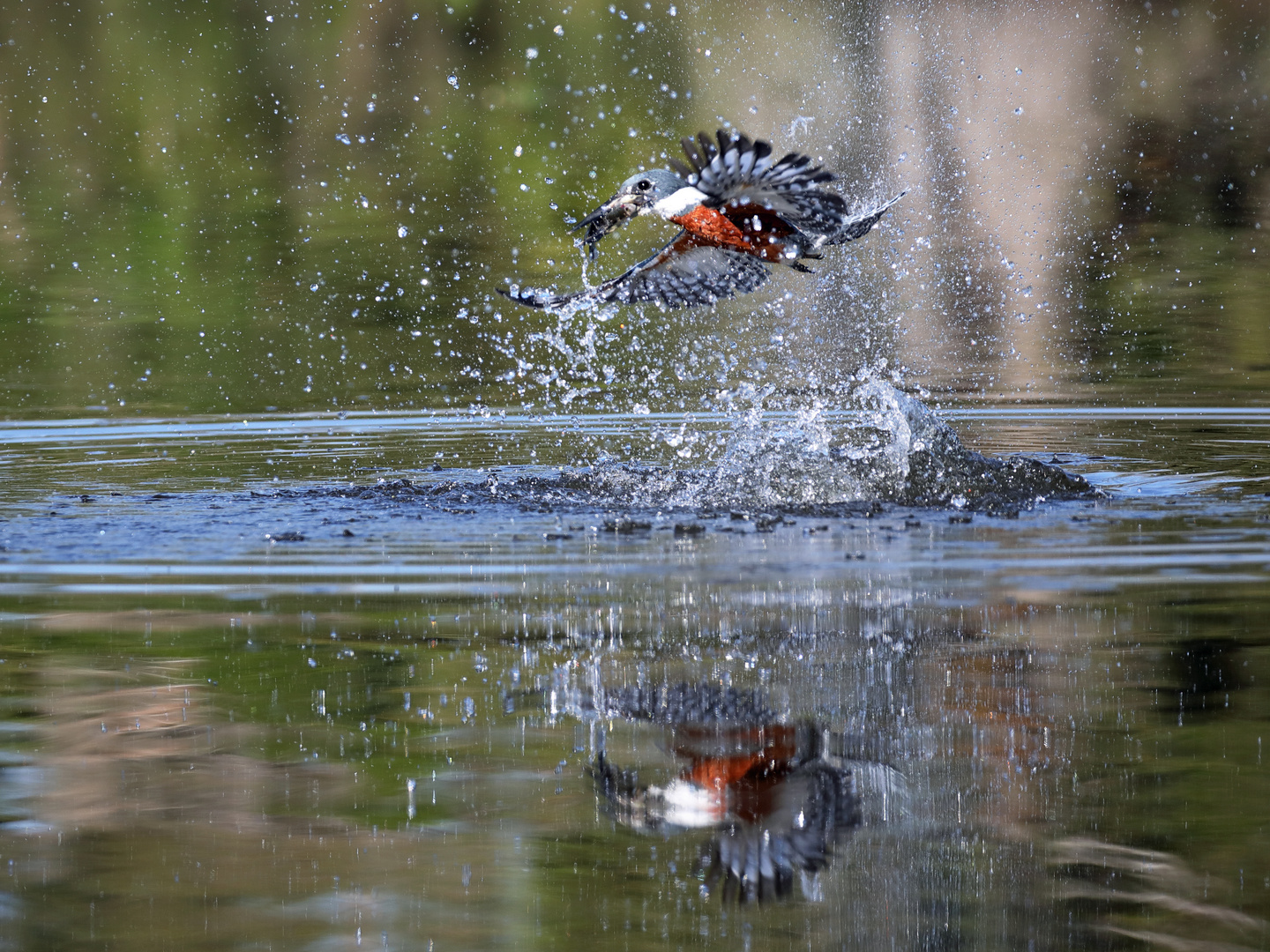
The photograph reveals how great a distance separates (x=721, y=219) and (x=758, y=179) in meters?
0.43

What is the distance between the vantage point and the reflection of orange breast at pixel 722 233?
6223 mm

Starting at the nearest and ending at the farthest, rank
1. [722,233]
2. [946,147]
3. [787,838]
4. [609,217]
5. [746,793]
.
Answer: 1. [787,838]
2. [746,793]
3. [722,233]
4. [609,217]
5. [946,147]

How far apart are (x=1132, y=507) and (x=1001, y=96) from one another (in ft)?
54.7

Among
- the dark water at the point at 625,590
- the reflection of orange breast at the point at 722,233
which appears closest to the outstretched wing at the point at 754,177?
the reflection of orange breast at the point at 722,233

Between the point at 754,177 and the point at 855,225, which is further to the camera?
the point at 855,225

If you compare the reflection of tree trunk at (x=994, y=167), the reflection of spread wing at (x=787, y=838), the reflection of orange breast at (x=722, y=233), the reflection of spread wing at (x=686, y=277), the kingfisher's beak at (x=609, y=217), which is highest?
the reflection of tree trunk at (x=994, y=167)

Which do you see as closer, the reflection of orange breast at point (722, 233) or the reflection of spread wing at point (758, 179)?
the reflection of spread wing at point (758, 179)

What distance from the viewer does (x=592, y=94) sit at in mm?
19766

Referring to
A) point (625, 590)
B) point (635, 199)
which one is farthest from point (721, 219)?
point (625, 590)

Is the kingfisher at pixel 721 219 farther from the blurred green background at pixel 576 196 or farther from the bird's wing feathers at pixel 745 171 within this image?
the blurred green background at pixel 576 196

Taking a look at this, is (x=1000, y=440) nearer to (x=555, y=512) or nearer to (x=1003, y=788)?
(x=555, y=512)

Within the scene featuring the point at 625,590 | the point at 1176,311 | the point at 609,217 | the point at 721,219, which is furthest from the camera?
the point at 1176,311

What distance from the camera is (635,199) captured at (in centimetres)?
645

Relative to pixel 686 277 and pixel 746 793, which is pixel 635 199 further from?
pixel 746 793
